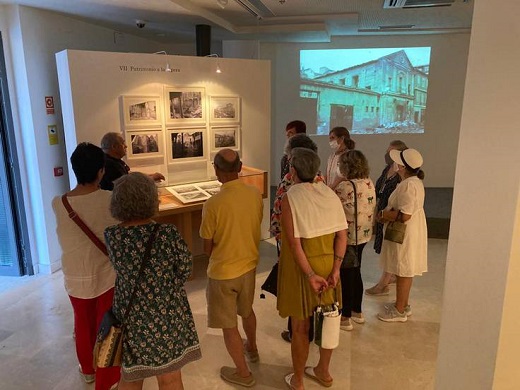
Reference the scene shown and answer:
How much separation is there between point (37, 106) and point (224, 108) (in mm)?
2070

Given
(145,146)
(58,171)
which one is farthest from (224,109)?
(58,171)

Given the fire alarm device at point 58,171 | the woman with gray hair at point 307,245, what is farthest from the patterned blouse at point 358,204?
the fire alarm device at point 58,171

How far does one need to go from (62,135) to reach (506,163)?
15.1 feet

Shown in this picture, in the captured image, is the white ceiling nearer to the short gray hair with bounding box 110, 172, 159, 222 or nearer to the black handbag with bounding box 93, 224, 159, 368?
the short gray hair with bounding box 110, 172, 159, 222

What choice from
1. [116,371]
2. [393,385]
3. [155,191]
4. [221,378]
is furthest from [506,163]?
[116,371]

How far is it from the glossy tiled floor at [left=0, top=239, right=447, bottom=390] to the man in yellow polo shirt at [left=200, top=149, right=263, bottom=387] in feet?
1.49

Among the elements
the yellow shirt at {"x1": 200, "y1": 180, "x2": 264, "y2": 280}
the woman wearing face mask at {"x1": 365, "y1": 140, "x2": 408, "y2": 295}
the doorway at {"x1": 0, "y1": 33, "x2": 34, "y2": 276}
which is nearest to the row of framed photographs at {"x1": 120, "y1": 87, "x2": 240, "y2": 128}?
the doorway at {"x1": 0, "y1": 33, "x2": 34, "y2": 276}

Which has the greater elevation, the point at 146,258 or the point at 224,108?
the point at 224,108

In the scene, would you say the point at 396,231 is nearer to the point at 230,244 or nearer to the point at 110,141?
the point at 230,244

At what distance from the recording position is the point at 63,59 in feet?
13.1

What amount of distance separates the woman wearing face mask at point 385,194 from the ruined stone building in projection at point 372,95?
4129 mm

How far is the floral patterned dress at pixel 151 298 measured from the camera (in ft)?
6.22

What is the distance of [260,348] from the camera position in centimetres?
325

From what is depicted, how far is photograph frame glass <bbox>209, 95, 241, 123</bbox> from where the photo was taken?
4957 mm
